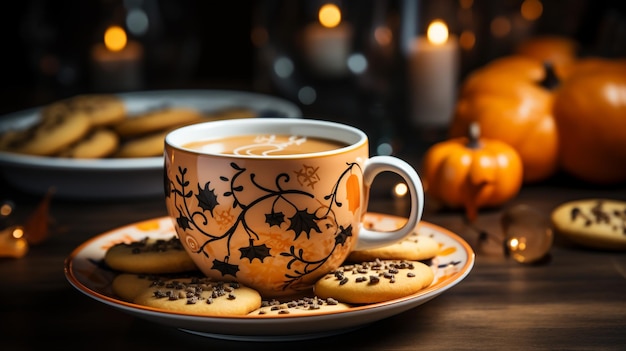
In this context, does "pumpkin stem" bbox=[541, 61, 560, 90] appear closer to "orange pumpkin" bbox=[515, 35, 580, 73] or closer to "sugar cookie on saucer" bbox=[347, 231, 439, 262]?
"orange pumpkin" bbox=[515, 35, 580, 73]

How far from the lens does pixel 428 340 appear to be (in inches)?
29.4

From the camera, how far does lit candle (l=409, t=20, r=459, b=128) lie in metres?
1.67

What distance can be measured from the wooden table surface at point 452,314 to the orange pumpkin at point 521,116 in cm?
31

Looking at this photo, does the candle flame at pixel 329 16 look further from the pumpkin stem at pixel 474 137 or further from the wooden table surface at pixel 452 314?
the wooden table surface at pixel 452 314

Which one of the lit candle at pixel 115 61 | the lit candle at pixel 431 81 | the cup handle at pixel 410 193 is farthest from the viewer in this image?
the lit candle at pixel 115 61

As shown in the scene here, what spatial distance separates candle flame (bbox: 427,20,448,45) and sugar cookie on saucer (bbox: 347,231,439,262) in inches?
35.8

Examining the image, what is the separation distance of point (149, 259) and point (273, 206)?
15 centimetres

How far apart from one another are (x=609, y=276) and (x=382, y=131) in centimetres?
73

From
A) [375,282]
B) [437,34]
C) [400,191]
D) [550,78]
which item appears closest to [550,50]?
[437,34]

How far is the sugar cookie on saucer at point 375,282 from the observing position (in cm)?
72

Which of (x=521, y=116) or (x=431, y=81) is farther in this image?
(x=431, y=81)

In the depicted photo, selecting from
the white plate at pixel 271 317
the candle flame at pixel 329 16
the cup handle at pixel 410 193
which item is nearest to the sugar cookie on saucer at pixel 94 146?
the white plate at pixel 271 317

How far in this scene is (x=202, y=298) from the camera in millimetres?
713

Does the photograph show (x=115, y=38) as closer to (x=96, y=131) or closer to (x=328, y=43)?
(x=328, y=43)
